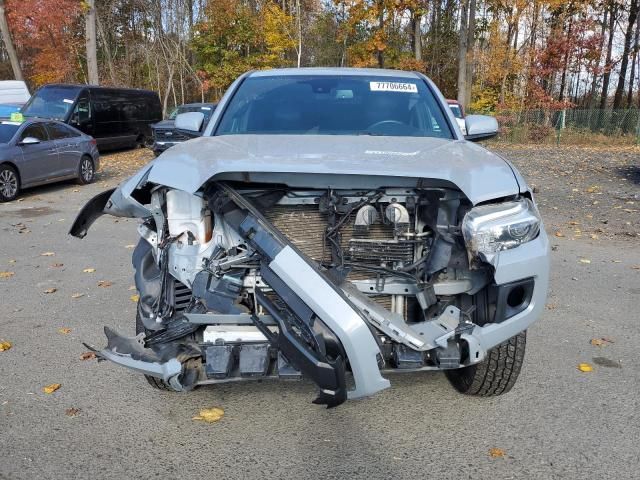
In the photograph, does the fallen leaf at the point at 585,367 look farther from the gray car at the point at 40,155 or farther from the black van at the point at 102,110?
the black van at the point at 102,110

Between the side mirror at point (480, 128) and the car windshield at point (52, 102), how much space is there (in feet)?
51.3

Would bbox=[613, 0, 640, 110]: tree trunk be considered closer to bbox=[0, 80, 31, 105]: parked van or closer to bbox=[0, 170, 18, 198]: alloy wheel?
bbox=[0, 80, 31, 105]: parked van

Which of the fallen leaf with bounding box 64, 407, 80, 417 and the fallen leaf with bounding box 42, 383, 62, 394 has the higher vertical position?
the fallen leaf with bounding box 64, 407, 80, 417

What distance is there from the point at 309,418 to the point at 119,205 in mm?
1592

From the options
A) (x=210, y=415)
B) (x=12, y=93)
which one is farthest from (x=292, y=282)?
(x=12, y=93)

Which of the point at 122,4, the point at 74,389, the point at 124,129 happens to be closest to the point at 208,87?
the point at 122,4

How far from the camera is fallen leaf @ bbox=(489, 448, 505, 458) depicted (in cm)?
294

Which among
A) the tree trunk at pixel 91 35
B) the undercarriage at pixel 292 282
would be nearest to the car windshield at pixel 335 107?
the undercarriage at pixel 292 282

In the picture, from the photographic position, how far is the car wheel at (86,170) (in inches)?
508

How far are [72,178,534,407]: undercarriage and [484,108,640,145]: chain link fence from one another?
22965mm

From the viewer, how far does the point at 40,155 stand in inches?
451

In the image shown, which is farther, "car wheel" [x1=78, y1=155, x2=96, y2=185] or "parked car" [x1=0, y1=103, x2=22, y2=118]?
"parked car" [x1=0, y1=103, x2=22, y2=118]

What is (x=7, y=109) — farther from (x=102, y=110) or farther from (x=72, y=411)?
(x=72, y=411)

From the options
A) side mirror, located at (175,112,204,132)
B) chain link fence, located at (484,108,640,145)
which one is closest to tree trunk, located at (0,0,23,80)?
chain link fence, located at (484,108,640,145)
